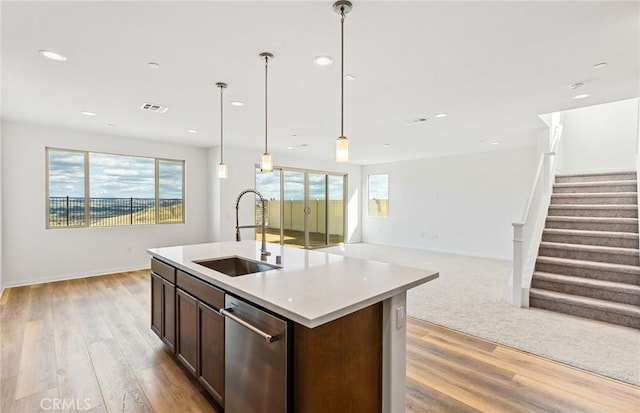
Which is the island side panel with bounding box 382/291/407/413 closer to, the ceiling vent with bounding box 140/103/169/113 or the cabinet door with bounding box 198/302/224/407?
the cabinet door with bounding box 198/302/224/407

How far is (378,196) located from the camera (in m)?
9.51

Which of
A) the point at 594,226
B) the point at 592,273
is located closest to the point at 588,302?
the point at 592,273

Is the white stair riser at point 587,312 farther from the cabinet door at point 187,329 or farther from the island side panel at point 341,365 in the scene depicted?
the cabinet door at point 187,329

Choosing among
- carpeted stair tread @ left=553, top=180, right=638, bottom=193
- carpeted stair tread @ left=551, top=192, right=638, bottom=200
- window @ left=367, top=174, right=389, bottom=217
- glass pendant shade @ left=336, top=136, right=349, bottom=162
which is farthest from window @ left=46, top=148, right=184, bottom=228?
carpeted stair tread @ left=553, top=180, right=638, bottom=193

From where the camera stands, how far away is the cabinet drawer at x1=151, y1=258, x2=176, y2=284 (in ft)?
8.11

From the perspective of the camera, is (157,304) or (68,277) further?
(68,277)

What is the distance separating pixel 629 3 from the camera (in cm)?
186

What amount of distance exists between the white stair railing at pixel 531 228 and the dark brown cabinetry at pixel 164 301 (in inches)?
152

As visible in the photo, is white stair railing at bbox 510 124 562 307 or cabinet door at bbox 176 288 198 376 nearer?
cabinet door at bbox 176 288 198 376

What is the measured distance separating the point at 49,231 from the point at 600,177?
357 inches

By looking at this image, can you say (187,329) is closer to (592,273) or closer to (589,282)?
(589,282)

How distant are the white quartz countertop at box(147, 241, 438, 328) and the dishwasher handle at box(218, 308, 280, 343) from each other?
11cm

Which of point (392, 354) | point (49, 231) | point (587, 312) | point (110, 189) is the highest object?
point (110, 189)

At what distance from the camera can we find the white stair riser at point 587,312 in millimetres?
3287
